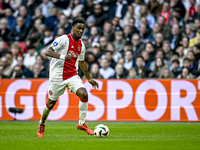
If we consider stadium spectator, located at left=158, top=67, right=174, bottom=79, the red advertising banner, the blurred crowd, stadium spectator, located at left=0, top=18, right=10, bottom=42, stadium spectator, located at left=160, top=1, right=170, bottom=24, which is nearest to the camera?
the red advertising banner

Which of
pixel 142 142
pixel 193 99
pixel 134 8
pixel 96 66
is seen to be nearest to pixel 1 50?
pixel 96 66

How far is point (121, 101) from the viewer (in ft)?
42.2

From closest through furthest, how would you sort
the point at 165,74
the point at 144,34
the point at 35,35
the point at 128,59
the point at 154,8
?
the point at 165,74 < the point at 128,59 < the point at 144,34 < the point at 154,8 < the point at 35,35

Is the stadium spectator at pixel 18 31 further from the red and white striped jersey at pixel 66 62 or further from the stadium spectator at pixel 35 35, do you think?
the red and white striped jersey at pixel 66 62

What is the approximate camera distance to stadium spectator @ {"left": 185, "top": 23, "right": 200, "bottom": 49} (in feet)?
47.1

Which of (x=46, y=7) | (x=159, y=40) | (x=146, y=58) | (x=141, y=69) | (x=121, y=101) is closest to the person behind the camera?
(x=121, y=101)

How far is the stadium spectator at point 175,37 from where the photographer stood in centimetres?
1448

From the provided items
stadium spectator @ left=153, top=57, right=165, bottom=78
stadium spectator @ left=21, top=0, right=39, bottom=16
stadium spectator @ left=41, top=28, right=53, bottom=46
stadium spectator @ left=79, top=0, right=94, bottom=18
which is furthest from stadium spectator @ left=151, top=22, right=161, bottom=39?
stadium spectator @ left=21, top=0, right=39, bottom=16

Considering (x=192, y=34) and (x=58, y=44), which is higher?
(x=192, y=34)

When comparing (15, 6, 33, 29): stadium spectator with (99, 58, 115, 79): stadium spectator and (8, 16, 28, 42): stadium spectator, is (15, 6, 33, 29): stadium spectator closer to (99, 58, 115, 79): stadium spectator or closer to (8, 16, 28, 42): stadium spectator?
(8, 16, 28, 42): stadium spectator

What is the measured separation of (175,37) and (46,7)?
19.2ft

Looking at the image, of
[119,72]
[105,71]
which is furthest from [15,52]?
[119,72]

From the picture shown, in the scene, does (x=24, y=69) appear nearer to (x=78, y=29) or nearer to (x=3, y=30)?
(x=3, y=30)

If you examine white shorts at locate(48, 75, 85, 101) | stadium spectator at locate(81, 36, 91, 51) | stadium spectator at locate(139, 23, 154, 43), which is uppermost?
stadium spectator at locate(139, 23, 154, 43)
